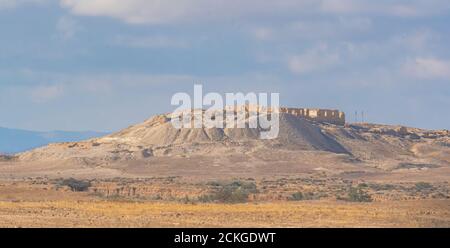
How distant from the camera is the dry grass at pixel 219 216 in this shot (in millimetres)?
28828

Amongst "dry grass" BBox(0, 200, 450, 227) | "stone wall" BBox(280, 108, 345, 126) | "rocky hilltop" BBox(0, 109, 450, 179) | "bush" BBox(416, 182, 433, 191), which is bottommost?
"dry grass" BBox(0, 200, 450, 227)

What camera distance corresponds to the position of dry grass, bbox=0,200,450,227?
2883 centimetres

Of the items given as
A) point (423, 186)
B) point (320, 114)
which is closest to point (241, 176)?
point (423, 186)

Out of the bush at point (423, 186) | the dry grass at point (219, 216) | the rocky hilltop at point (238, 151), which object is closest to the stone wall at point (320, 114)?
the rocky hilltop at point (238, 151)

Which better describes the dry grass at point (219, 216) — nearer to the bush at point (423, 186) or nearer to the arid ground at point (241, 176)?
the arid ground at point (241, 176)

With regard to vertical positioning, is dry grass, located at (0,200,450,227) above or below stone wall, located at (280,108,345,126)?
below

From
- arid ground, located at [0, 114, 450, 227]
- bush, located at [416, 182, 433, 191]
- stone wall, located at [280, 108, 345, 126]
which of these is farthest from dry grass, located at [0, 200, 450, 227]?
stone wall, located at [280, 108, 345, 126]

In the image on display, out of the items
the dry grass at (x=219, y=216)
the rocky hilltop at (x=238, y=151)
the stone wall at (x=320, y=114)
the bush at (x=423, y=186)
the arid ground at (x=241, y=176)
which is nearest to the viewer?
the dry grass at (x=219, y=216)

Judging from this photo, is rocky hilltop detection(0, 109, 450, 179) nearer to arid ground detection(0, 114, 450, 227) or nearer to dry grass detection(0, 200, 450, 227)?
arid ground detection(0, 114, 450, 227)

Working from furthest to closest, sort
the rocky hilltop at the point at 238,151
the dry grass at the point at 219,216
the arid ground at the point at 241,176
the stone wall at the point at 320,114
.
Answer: the stone wall at the point at 320,114, the rocky hilltop at the point at 238,151, the arid ground at the point at 241,176, the dry grass at the point at 219,216

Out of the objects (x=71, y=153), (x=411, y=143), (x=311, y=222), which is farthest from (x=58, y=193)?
(x=411, y=143)

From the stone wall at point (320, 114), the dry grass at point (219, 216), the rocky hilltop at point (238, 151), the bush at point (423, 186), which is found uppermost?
the stone wall at point (320, 114)
